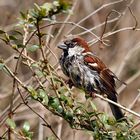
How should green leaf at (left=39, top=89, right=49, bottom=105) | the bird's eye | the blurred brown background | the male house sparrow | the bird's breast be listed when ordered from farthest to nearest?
the blurred brown background < the bird's eye < the male house sparrow < the bird's breast < green leaf at (left=39, top=89, right=49, bottom=105)

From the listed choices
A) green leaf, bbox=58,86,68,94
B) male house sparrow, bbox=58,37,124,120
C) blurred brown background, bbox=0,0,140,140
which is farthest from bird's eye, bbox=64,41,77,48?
blurred brown background, bbox=0,0,140,140

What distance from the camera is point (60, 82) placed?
2730mm

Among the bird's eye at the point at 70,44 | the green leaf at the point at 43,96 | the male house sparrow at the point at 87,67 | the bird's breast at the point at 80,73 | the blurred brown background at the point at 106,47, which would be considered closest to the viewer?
the green leaf at the point at 43,96

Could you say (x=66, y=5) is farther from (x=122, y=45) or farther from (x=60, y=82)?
(x=122, y=45)

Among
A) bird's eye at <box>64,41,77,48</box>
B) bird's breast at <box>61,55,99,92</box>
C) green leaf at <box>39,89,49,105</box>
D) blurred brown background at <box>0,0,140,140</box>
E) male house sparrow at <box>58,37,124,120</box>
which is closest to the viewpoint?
green leaf at <box>39,89,49,105</box>

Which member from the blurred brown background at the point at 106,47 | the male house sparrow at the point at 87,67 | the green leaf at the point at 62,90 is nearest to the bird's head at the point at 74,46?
the male house sparrow at the point at 87,67

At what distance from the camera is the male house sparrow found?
12.0 ft

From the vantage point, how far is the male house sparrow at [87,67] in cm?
364

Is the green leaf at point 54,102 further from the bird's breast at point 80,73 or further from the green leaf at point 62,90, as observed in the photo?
the bird's breast at point 80,73

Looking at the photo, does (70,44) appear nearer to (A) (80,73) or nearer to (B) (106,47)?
(A) (80,73)

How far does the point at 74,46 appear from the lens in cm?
379

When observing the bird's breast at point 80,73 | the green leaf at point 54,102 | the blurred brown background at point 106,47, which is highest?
the blurred brown background at point 106,47

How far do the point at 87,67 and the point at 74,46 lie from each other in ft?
0.54

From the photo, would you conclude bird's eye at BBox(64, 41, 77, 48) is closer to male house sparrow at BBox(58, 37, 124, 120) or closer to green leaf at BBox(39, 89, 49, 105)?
male house sparrow at BBox(58, 37, 124, 120)
